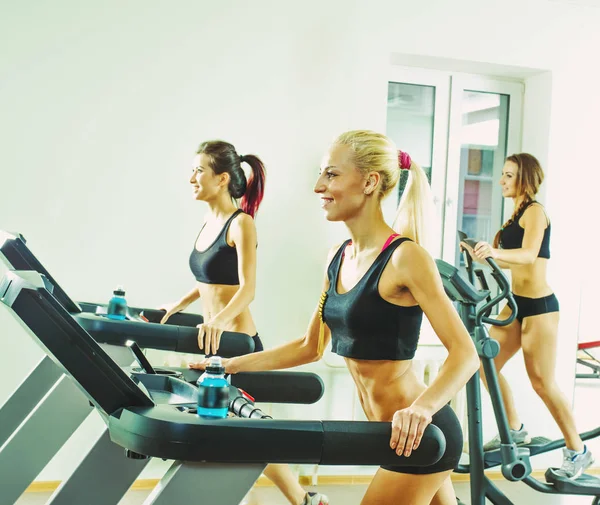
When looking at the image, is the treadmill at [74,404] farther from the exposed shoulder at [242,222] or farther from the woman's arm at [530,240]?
the woman's arm at [530,240]

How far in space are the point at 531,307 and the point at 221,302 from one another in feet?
5.68

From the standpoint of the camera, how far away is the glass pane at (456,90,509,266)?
4875mm

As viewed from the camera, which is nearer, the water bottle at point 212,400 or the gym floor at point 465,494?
the water bottle at point 212,400

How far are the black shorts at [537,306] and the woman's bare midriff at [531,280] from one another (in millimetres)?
23

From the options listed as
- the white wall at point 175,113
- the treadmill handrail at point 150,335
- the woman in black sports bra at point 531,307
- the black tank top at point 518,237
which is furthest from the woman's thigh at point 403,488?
the black tank top at point 518,237

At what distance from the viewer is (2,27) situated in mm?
3812

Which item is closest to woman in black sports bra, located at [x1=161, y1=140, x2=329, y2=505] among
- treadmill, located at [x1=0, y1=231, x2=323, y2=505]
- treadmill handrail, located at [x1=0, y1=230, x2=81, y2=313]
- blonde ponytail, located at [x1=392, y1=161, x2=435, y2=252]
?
treadmill, located at [x1=0, y1=231, x2=323, y2=505]

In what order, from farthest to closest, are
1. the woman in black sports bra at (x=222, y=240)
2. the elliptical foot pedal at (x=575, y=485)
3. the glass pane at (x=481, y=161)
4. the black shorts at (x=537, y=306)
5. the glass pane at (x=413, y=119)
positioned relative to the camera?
1. the glass pane at (x=481, y=161)
2. the glass pane at (x=413, y=119)
3. the black shorts at (x=537, y=306)
4. the elliptical foot pedal at (x=575, y=485)
5. the woman in black sports bra at (x=222, y=240)

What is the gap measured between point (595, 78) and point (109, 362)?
4248 mm

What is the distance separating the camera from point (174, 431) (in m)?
1.37

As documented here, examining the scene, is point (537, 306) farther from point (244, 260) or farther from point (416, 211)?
point (416, 211)

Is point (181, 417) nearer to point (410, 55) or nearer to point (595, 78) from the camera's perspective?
point (410, 55)

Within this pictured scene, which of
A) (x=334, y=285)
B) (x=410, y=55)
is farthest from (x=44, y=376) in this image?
(x=410, y=55)

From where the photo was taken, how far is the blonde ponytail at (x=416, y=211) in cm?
224
